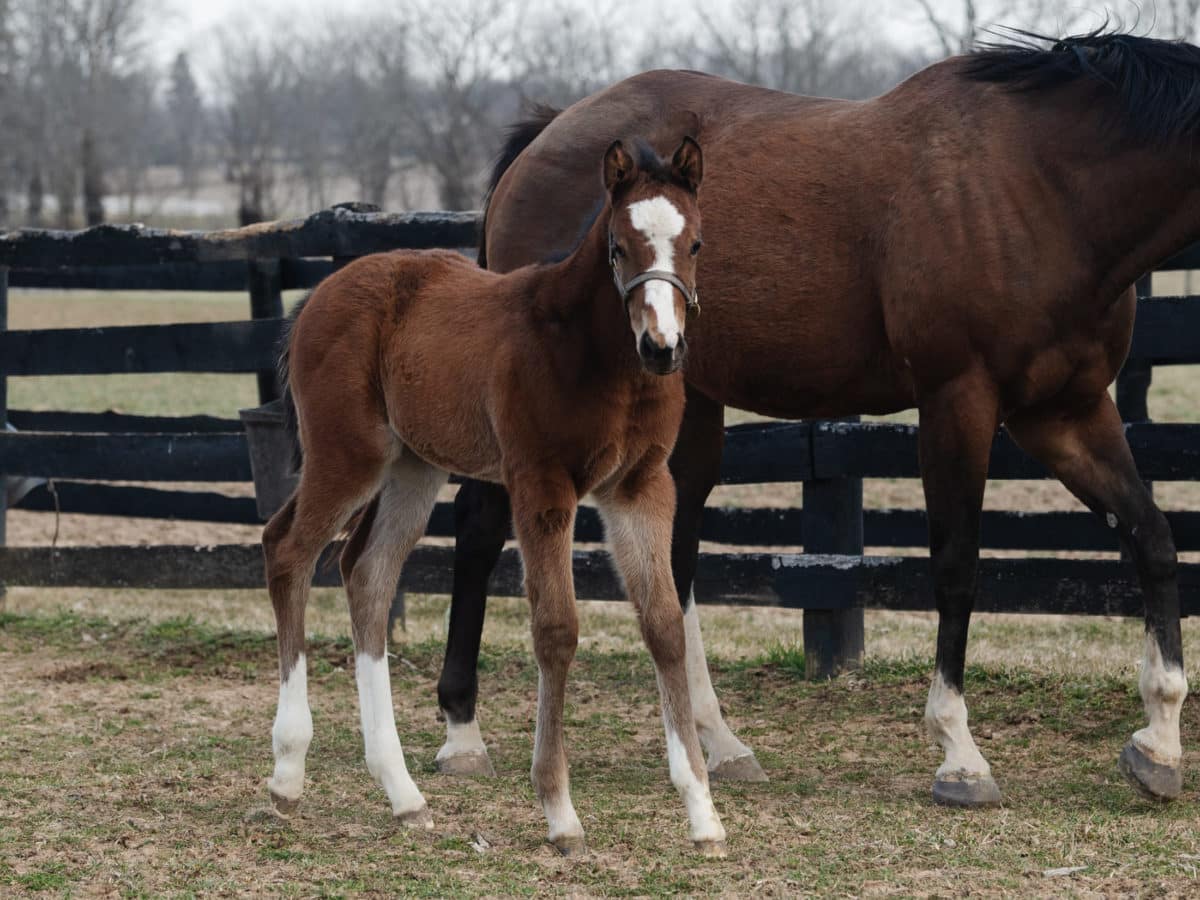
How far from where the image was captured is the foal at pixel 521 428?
3.53 m

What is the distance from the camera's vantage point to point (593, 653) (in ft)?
21.5

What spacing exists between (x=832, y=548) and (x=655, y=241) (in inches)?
115

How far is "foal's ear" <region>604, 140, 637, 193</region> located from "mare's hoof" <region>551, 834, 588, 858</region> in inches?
64.6

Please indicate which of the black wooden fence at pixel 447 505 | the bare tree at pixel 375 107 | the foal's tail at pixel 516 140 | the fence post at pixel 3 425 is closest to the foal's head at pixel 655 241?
the foal's tail at pixel 516 140

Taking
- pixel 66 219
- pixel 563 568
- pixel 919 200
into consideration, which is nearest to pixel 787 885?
pixel 563 568

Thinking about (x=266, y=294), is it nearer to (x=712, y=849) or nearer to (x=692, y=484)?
(x=692, y=484)

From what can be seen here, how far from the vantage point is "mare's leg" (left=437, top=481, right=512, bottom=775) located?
16.0 feet


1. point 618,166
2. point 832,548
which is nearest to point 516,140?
point 832,548

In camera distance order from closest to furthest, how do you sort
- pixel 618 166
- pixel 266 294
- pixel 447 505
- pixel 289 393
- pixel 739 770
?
pixel 618 166 < pixel 739 770 < pixel 289 393 < pixel 447 505 < pixel 266 294

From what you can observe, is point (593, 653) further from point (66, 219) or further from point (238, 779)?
point (66, 219)

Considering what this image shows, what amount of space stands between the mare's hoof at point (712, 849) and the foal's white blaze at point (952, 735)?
93 centimetres

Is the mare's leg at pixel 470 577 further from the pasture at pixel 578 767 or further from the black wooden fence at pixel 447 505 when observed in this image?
the black wooden fence at pixel 447 505

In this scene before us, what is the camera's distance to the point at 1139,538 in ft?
14.5

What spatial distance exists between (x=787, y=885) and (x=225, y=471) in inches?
170
